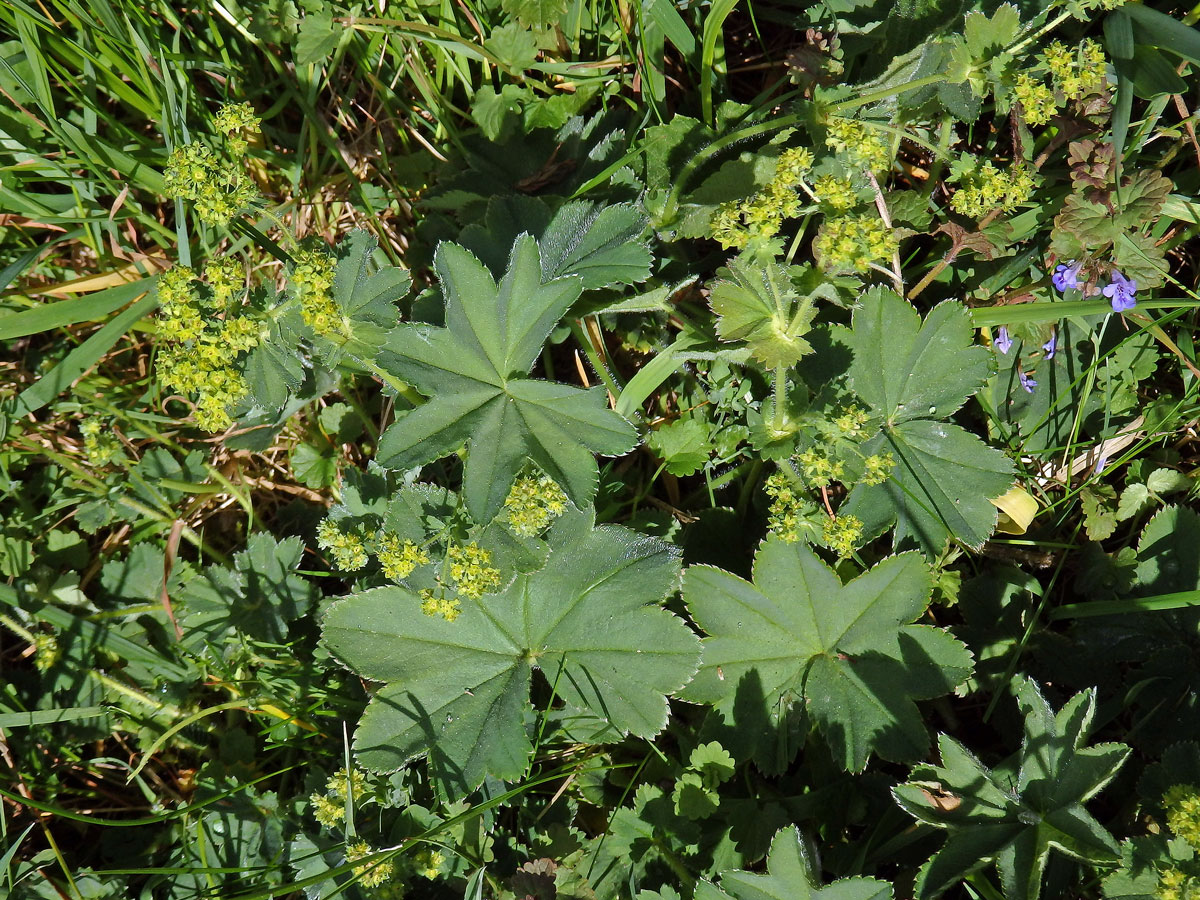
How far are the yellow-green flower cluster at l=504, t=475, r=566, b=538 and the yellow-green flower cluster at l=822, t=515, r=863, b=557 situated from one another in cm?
104

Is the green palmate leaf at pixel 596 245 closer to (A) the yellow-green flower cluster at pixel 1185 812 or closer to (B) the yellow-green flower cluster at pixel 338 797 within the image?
(B) the yellow-green flower cluster at pixel 338 797

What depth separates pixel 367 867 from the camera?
135 inches

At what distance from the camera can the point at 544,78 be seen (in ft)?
14.6

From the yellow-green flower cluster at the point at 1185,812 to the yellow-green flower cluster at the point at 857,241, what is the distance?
2096 millimetres

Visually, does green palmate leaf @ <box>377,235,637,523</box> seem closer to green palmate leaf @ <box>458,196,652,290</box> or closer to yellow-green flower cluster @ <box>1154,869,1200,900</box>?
green palmate leaf @ <box>458,196,652,290</box>

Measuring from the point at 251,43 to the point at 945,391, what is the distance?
3.87 metres

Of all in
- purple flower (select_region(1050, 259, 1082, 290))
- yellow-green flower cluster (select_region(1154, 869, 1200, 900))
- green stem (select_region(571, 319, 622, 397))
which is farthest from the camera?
green stem (select_region(571, 319, 622, 397))

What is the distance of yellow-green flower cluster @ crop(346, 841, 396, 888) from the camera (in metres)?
3.44

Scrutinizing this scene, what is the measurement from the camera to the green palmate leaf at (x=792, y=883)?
323 centimetres

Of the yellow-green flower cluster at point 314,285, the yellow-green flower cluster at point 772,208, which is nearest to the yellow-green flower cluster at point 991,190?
the yellow-green flower cluster at point 772,208

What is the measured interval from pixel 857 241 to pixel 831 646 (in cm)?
163

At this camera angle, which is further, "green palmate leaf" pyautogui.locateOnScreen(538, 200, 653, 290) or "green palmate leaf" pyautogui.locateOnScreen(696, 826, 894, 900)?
"green palmate leaf" pyautogui.locateOnScreen(538, 200, 653, 290)

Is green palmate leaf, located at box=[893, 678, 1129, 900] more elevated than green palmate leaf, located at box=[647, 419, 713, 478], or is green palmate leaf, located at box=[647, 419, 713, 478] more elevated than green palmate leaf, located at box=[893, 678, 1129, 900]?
green palmate leaf, located at box=[647, 419, 713, 478]

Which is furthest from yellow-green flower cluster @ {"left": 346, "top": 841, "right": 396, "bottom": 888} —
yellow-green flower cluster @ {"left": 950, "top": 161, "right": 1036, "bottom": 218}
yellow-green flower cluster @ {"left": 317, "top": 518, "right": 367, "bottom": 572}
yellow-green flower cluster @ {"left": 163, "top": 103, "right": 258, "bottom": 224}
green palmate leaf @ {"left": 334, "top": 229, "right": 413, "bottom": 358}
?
yellow-green flower cluster @ {"left": 950, "top": 161, "right": 1036, "bottom": 218}
